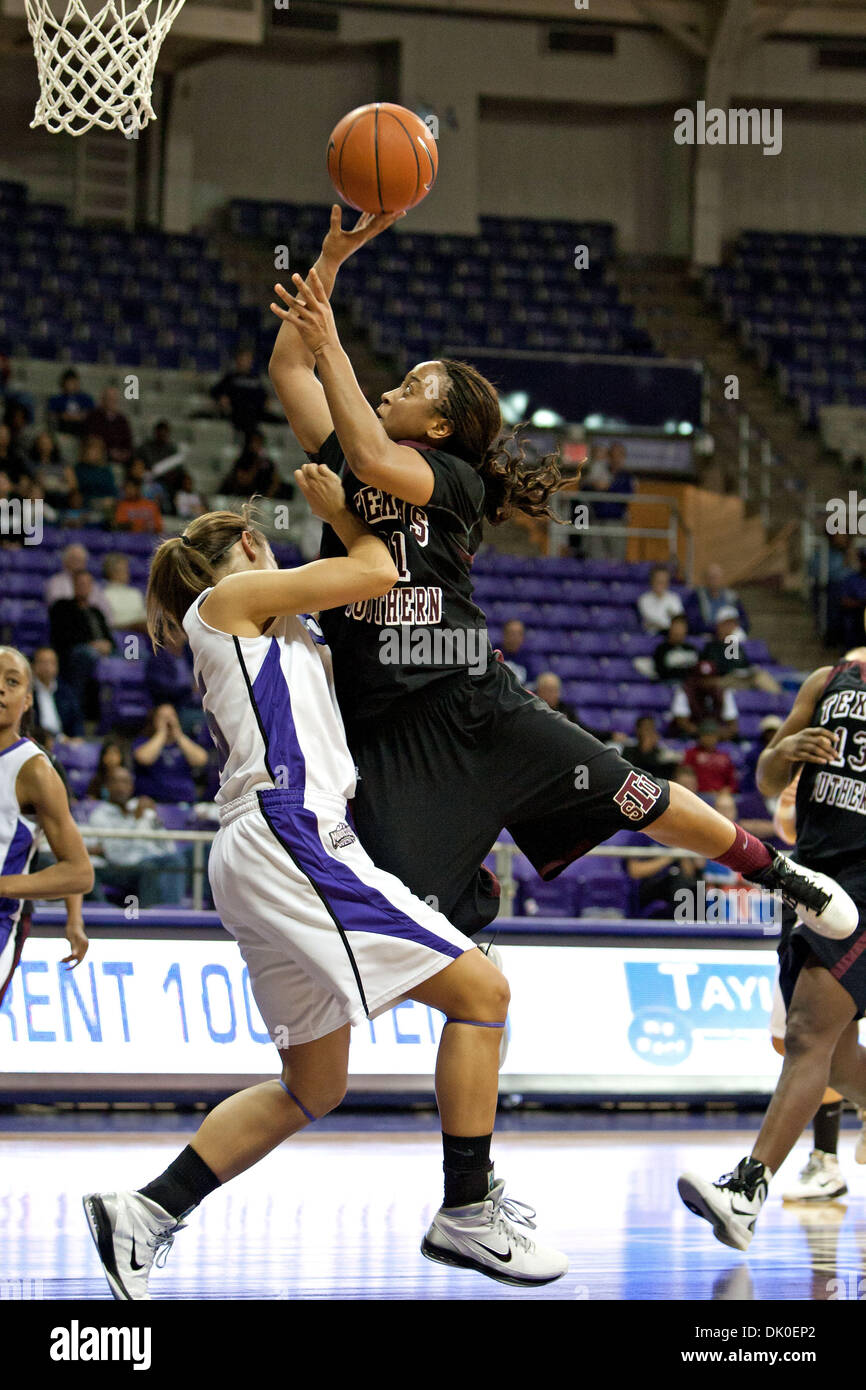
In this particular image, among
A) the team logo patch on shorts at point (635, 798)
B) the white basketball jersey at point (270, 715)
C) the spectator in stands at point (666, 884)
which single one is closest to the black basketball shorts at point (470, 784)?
the team logo patch on shorts at point (635, 798)

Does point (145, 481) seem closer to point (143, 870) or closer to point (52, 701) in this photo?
point (52, 701)

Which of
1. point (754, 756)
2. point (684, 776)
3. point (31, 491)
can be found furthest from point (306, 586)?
point (31, 491)

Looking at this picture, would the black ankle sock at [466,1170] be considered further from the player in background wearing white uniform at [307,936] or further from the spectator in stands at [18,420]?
the spectator in stands at [18,420]

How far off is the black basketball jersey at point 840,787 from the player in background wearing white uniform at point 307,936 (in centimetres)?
183

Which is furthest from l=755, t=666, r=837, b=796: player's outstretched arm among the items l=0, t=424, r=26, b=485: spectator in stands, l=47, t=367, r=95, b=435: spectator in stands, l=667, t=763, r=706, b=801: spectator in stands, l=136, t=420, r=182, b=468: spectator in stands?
l=47, t=367, r=95, b=435: spectator in stands

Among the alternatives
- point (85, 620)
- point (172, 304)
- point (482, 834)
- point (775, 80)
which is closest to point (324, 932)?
point (482, 834)

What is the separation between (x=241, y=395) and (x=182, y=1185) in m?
12.8

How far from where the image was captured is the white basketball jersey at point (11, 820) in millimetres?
5211

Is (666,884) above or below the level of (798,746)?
below

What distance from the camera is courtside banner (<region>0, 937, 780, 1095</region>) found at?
26.3 ft

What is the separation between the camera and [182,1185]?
3.59 metres

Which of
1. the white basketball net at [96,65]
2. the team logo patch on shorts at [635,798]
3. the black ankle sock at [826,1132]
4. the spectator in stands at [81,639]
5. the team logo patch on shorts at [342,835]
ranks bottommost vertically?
the black ankle sock at [826,1132]
